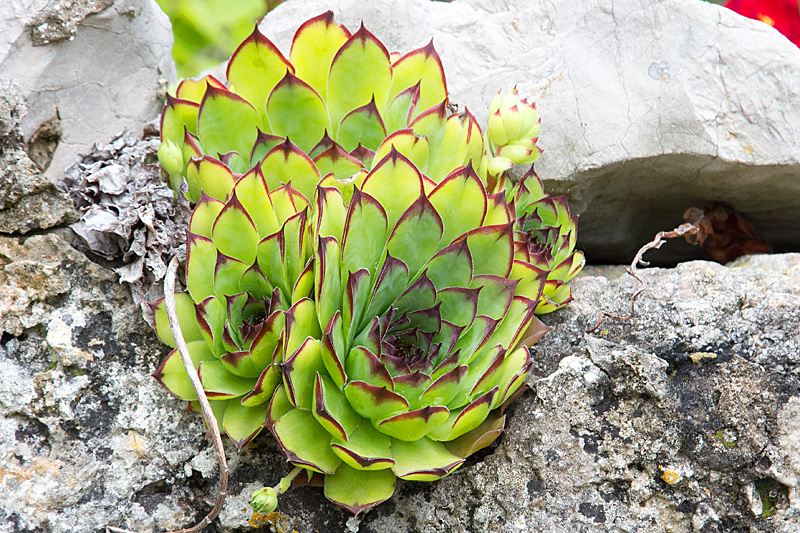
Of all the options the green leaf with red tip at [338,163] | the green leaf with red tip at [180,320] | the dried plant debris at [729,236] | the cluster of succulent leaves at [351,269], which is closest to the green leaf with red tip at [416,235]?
the cluster of succulent leaves at [351,269]

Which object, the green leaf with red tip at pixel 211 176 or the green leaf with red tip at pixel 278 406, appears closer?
the green leaf with red tip at pixel 278 406

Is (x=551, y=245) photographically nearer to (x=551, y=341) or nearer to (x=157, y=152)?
(x=551, y=341)

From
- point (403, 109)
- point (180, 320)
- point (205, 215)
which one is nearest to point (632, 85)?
point (403, 109)

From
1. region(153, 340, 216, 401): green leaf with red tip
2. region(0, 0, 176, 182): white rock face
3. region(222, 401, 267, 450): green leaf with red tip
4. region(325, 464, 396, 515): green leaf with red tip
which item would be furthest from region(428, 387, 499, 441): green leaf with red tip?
region(0, 0, 176, 182): white rock face

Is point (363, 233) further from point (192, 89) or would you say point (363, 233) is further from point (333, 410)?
point (192, 89)

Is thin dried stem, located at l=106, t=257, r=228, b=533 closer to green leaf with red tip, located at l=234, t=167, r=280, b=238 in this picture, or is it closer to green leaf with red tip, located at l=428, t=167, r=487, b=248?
green leaf with red tip, located at l=234, t=167, r=280, b=238

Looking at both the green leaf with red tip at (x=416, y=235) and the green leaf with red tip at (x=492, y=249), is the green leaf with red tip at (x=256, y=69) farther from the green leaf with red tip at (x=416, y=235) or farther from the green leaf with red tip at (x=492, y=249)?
the green leaf with red tip at (x=492, y=249)

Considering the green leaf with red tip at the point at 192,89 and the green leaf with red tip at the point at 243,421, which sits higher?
the green leaf with red tip at the point at 192,89
